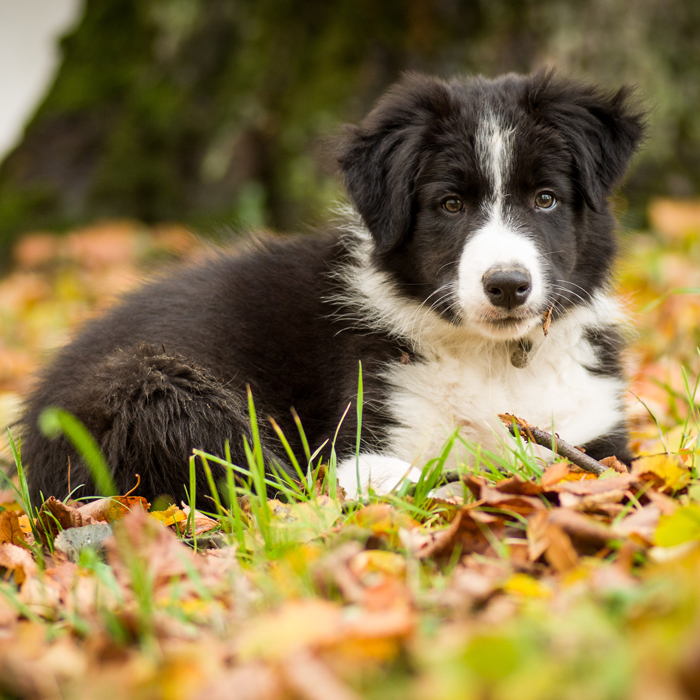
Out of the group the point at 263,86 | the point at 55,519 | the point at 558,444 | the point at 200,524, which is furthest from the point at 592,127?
the point at 263,86

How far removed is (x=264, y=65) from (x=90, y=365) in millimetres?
5567

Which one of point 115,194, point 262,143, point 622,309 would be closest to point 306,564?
point 622,309

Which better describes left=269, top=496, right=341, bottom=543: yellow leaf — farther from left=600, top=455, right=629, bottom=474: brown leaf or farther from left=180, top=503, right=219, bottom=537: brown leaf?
left=600, top=455, right=629, bottom=474: brown leaf

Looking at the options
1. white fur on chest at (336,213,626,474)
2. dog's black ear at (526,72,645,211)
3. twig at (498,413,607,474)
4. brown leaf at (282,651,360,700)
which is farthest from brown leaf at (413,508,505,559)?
dog's black ear at (526,72,645,211)

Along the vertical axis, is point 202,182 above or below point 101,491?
above

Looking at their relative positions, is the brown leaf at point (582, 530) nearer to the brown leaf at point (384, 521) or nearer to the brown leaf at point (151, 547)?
the brown leaf at point (384, 521)

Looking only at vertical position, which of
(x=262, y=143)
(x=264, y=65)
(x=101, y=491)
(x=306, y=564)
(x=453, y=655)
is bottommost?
(x=101, y=491)

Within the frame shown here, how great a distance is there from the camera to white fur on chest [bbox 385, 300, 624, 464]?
10.3ft

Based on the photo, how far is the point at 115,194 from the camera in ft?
28.6

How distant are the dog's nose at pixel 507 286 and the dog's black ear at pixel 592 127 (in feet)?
1.87

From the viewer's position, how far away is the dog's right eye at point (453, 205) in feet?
10.1

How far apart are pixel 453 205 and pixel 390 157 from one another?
36 cm

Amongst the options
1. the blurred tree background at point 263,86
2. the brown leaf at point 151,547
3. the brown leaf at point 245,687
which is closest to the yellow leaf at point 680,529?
the brown leaf at point 245,687

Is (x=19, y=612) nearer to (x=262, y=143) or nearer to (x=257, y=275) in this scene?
(x=257, y=275)
